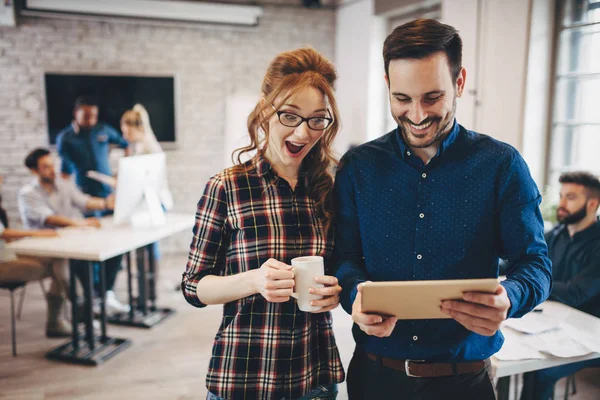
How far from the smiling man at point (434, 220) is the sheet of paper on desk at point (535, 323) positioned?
0.80 meters

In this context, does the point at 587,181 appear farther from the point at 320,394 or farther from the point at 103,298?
the point at 103,298

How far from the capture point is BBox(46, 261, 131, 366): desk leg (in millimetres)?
3240

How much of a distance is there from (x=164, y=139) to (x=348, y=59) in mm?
2329

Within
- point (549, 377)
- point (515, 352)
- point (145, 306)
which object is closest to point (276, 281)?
point (515, 352)

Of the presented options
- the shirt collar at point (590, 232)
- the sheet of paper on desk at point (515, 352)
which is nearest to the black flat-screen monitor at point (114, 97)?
the shirt collar at point (590, 232)

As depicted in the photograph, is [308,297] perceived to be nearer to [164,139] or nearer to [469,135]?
[469,135]

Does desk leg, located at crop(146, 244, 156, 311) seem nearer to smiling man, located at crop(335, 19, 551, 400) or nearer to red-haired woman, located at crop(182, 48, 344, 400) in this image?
red-haired woman, located at crop(182, 48, 344, 400)

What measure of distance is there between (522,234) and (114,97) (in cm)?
523

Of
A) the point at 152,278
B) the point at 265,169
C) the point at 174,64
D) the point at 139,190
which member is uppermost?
the point at 174,64

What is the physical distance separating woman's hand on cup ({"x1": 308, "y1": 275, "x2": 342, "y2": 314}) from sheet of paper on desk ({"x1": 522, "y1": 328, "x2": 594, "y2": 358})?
1.03 m

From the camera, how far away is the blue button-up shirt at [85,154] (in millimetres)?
4605

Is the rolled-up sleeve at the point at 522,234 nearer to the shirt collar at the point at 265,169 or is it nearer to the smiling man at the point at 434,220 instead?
the smiling man at the point at 434,220

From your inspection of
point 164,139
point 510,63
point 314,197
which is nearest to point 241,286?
point 314,197

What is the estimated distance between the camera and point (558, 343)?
183cm
